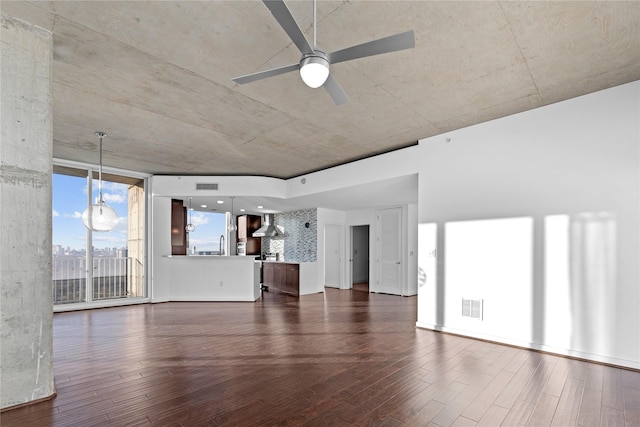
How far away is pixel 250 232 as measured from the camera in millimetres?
11539

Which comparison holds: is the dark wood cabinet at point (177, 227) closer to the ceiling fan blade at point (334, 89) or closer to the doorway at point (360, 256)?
the doorway at point (360, 256)

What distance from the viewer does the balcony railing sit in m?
6.18

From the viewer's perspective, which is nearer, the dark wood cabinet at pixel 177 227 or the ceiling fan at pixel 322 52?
the ceiling fan at pixel 322 52

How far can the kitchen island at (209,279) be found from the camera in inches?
294

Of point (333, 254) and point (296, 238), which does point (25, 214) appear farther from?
point (333, 254)

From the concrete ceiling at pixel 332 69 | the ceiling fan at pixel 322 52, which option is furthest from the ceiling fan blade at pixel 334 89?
the concrete ceiling at pixel 332 69

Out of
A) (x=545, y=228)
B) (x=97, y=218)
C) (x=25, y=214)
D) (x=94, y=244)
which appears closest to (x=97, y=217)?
(x=97, y=218)

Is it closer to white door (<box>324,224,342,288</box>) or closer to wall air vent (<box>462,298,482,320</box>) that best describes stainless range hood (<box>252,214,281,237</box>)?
white door (<box>324,224,342,288</box>)

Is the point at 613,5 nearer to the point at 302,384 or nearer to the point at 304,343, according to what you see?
the point at 302,384

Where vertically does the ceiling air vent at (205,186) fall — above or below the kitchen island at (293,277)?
above

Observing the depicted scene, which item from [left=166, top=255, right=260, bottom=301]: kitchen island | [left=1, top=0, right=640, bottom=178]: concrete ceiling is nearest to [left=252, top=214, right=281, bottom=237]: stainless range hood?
[left=166, top=255, right=260, bottom=301]: kitchen island

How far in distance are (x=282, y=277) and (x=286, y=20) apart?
25.1ft

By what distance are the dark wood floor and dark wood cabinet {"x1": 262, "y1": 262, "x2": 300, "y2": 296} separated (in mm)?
3368

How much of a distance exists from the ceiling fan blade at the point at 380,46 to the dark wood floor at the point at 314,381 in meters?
2.47
